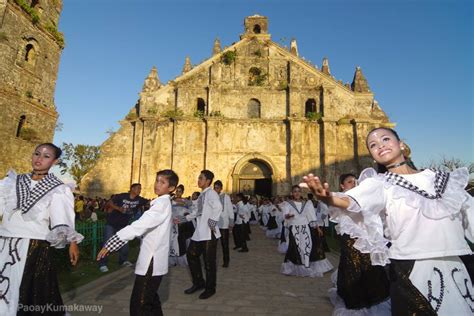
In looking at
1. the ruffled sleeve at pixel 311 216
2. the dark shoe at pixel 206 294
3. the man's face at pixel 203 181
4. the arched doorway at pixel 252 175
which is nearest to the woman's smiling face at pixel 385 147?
the man's face at pixel 203 181

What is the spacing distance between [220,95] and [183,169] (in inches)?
215

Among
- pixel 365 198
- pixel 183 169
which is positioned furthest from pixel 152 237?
pixel 183 169

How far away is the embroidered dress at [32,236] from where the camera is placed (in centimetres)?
270

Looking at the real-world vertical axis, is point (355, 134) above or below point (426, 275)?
above

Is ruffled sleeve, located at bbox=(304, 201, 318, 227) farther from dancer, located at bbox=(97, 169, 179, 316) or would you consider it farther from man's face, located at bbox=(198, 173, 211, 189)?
dancer, located at bbox=(97, 169, 179, 316)

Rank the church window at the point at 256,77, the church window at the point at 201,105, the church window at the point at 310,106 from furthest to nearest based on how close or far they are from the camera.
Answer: the church window at the point at 256,77 < the church window at the point at 310,106 < the church window at the point at 201,105

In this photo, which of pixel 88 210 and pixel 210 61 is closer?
pixel 88 210

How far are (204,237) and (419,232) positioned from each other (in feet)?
12.6

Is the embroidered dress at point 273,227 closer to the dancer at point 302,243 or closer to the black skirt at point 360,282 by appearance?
the dancer at point 302,243

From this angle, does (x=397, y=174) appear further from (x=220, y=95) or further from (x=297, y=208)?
(x=220, y=95)

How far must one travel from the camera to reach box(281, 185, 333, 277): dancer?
260 inches

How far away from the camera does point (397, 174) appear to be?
7.11ft

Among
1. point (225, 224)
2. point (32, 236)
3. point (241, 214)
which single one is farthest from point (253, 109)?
point (32, 236)

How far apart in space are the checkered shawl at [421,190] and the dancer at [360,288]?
7.74 feet
